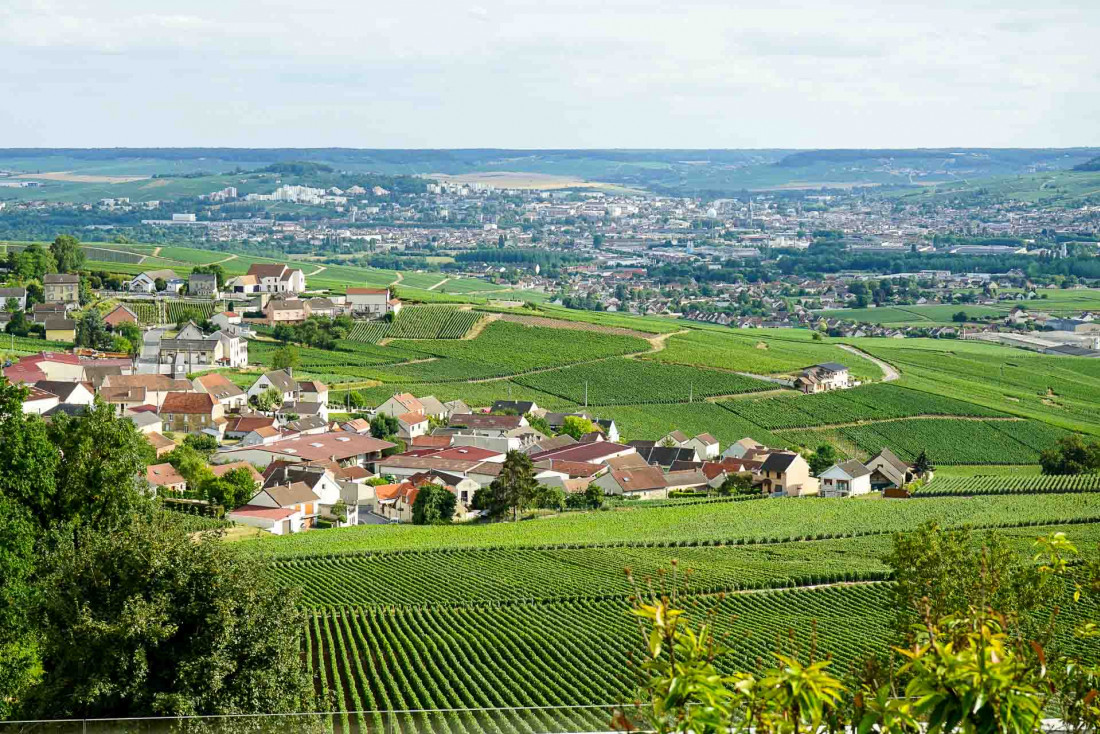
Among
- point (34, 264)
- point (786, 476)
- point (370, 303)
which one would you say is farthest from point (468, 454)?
point (34, 264)

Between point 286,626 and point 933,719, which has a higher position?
point 933,719

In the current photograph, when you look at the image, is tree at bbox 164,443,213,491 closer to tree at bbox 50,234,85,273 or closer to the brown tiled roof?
the brown tiled roof

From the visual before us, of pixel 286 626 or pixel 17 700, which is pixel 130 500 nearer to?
pixel 17 700

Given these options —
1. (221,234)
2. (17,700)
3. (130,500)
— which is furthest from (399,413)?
(221,234)

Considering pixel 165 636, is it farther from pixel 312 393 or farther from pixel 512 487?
pixel 312 393

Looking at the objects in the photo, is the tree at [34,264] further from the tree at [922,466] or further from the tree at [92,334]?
the tree at [922,466]
